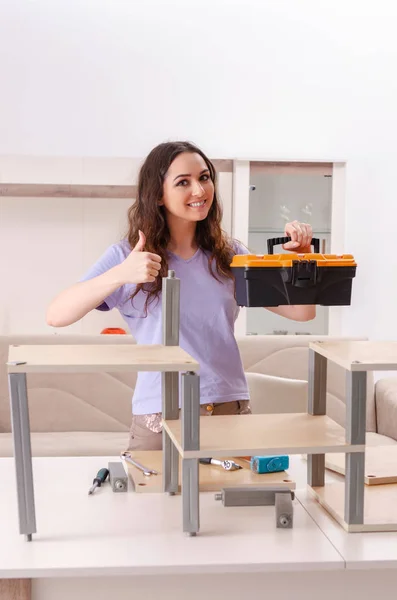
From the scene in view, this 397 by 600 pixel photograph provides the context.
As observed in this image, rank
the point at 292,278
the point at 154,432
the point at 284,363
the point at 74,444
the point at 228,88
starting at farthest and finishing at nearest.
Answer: the point at 228,88, the point at 284,363, the point at 74,444, the point at 154,432, the point at 292,278

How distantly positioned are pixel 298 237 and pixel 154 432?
1.77 ft

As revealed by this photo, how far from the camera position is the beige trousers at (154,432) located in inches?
70.7

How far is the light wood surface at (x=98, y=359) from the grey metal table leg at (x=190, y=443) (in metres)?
0.04

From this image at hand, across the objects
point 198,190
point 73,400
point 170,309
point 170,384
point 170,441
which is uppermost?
point 198,190

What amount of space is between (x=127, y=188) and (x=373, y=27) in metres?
1.62

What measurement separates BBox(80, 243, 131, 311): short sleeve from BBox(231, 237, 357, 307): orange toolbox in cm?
36

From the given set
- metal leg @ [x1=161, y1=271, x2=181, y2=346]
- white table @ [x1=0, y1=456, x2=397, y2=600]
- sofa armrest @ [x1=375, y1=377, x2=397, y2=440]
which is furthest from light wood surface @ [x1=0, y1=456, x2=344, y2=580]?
sofa armrest @ [x1=375, y1=377, x2=397, y2=440]

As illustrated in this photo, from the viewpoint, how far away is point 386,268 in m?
4.34

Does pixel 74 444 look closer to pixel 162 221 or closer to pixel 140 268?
pixel 162 221

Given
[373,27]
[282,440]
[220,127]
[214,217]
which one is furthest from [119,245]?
[373,27]

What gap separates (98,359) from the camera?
4.42ft

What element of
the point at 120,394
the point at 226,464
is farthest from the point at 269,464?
the point at 120,394

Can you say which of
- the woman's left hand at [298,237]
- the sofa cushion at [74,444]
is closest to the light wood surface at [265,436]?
the woman's left hand at [298,237]

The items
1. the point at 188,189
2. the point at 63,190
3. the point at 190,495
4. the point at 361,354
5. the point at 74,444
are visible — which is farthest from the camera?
the point at 63,190
